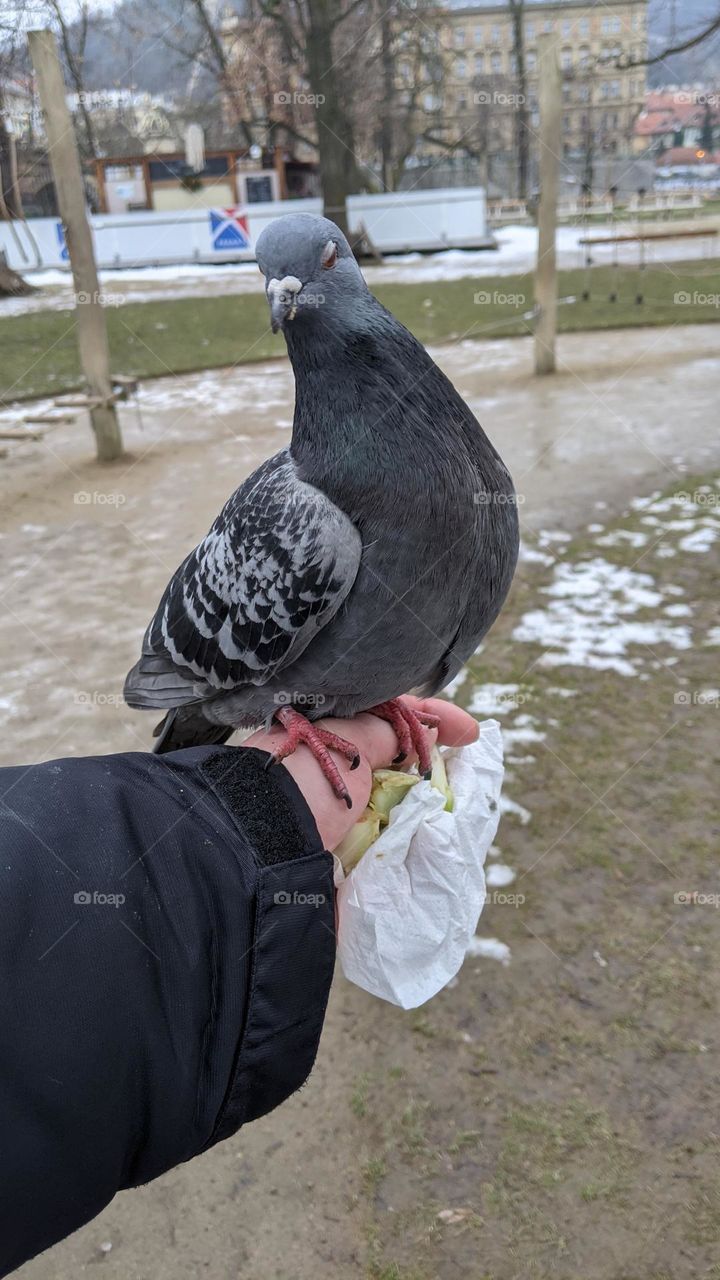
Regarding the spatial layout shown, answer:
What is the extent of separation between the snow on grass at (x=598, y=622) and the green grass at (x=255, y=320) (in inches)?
345

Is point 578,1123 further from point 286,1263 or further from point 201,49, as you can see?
point 201,49

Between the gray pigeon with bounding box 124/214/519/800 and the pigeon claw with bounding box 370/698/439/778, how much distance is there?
0.81ft

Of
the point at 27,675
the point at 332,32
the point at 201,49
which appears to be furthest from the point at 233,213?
the point at 27,675

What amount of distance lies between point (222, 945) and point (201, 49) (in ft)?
99.4

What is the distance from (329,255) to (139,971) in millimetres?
1689

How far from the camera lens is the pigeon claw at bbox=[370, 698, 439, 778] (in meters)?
2.71

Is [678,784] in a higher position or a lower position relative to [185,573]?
lower

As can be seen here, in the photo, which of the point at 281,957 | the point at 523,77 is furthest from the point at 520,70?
the point at 281,957

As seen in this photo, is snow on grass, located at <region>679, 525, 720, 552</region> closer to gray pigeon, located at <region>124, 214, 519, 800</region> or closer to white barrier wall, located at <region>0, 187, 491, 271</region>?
gray pigeon, located at <region>124, 214, 519, 800</region>

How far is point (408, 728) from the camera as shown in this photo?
8.89 feet

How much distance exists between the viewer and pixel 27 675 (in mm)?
5809

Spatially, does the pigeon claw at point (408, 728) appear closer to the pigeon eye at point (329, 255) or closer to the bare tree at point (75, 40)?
the pigeon eye at point (329, 255)

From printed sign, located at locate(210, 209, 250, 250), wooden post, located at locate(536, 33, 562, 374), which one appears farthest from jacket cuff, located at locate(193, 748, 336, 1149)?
printed sign, located at locate(210, 209, 250, 250)

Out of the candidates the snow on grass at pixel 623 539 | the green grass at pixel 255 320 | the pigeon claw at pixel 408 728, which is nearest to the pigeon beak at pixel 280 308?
the pigeon claw at pixel 408 728
